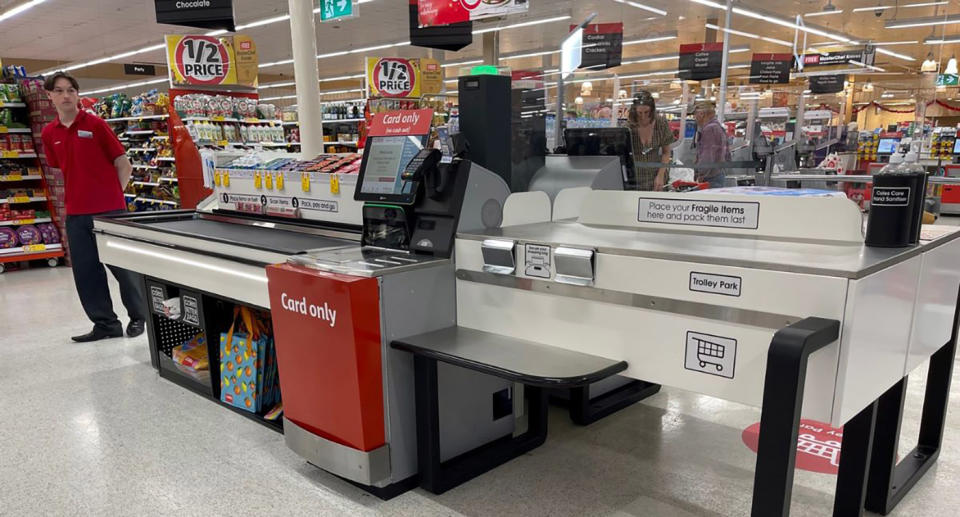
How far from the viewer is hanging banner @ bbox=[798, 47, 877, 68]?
993cm

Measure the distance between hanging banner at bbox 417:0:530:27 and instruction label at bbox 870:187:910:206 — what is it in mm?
4365

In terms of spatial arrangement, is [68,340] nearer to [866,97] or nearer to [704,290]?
[704,290]

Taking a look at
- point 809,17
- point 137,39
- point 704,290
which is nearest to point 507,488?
point 704,290

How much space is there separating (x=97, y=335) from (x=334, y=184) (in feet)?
8.54

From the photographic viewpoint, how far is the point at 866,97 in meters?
20.2

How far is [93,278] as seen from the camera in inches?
171

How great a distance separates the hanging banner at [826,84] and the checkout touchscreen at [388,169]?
33.2 ft

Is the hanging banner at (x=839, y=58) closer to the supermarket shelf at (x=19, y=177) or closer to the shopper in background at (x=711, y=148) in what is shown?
the shopper in background at (x=711, y=148)

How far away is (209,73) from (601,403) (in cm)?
754

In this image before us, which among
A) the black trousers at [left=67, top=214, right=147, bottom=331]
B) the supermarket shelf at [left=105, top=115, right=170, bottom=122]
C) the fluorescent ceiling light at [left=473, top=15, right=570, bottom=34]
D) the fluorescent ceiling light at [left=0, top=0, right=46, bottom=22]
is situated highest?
the fluorescent ceiling light at [left=0, top=0, right=46, bottom=22]

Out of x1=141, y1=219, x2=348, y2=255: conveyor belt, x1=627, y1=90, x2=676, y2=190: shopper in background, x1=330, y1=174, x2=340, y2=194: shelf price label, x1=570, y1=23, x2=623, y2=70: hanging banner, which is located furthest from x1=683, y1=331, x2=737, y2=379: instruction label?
x1=570, y1=23, x2=623, y2=70: hanging banner

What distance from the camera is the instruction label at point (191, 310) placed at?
3303mm

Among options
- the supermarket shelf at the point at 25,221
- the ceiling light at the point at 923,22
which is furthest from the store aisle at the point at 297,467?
the ceiling light at the point at 923,22

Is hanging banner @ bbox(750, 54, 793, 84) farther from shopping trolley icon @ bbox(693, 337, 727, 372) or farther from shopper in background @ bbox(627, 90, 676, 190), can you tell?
shopping trolley icon @ bbox(693, 337, 727, 372)
